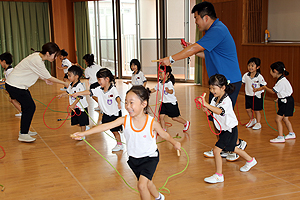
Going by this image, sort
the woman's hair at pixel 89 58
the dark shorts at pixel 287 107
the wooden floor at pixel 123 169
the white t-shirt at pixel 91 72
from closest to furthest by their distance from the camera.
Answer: the wooden floor at pixel 123 169, the dark shorts at pixel 287 107, the woman's hair at pixel 89 58, the white t-shirt at pixel 91 72

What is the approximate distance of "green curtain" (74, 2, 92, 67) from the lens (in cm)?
1184

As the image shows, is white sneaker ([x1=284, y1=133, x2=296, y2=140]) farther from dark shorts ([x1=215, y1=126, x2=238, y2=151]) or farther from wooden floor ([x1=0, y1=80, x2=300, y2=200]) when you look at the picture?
dark shorts ([x1=215, y1=126, x2=238, y2=151])

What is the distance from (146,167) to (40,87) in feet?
27.2

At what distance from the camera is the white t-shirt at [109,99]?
13.2ft

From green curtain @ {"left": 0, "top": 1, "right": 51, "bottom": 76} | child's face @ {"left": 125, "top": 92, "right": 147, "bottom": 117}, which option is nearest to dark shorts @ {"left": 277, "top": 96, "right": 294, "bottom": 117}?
child's face @ {"left": 125, "top": 92, "right": 147, "bottom": 117}

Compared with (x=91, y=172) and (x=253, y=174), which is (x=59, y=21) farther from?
(x=253, y=174)

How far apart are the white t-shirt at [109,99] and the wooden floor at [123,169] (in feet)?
1.72

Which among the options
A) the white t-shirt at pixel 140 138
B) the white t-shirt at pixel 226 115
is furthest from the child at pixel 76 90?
the white t-shirt at pixel 140 138

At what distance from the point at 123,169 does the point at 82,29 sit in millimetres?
9379

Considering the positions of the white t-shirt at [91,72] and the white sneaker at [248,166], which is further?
the white t-shirt at [91,72]

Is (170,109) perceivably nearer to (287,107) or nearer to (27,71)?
(287,107)

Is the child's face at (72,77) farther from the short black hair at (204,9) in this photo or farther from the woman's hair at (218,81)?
the woman's hair at (218,81)

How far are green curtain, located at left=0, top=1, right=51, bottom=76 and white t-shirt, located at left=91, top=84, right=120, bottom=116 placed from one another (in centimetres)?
869

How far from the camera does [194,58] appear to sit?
10.1 m
